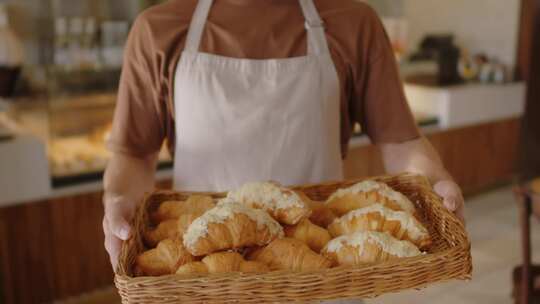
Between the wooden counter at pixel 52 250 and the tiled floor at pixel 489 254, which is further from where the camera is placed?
the tiled floor at pixel 489 254

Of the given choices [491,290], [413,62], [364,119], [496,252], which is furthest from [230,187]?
[413,62]

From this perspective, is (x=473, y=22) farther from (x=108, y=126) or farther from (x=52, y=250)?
(x=52, y=250)

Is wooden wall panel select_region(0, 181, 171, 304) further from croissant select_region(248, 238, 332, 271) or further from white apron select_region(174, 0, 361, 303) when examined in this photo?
croissant select_region(248, 238, 332, 271)

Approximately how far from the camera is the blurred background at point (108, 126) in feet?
8.55

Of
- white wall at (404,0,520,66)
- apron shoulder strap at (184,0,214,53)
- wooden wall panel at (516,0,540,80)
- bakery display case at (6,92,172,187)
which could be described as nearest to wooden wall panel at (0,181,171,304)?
bakery display case at (6,92,172,187)

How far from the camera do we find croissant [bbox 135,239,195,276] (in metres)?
0.88

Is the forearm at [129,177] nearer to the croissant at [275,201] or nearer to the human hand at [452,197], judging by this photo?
the croissant at [275,201]

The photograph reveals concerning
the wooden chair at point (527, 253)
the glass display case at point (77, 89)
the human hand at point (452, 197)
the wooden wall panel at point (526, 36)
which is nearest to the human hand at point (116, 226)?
the human hand at point (452, 197)

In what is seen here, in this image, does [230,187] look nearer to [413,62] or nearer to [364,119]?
[364,119]

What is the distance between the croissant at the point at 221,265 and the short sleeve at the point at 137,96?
0.59 metres

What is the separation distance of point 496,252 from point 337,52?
274cm

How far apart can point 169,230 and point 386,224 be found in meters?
0.36

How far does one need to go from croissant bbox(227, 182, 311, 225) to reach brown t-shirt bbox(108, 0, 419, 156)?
43cm

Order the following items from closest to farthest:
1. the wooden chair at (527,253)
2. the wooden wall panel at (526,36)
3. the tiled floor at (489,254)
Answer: the wooden chair at (527,253)
the tiled floor at (489,254)
the wooden wall panel at (526,36)
